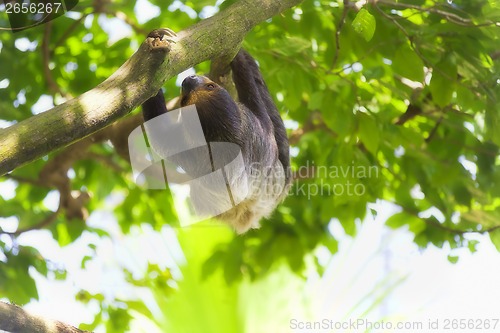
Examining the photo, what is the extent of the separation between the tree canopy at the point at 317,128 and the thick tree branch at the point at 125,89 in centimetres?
102

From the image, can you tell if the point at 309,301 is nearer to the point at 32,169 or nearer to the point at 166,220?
the point at 166,220

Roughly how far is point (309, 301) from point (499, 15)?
452cm

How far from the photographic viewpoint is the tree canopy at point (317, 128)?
484cm

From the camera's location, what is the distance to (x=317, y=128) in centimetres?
675

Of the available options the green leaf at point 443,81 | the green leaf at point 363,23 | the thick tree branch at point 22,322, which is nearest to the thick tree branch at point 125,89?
the green leaf at point 363,23

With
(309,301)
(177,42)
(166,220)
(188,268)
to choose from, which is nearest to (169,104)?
(177,42)

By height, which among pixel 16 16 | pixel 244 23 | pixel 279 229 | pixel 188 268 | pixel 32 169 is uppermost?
pixel 244 23

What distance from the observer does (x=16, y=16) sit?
17.3 ft

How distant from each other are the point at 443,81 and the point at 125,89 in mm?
2778

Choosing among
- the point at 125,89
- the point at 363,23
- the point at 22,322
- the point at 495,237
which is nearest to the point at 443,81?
the point at 363,23

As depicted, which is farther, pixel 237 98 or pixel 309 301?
pixel 309 301

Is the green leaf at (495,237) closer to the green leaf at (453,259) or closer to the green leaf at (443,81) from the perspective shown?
the green leaf at (453,259)

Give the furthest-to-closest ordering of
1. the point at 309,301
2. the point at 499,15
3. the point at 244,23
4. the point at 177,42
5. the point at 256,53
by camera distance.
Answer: the point at 309,301
the point at 256,53
the point at 499,15
the point at 244,23
the point at 177,42

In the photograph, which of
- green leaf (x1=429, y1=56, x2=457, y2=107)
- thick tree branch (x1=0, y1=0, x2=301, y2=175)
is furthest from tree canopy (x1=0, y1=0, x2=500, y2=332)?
thick tree branch (x1=0, y1=0, x2=301, y2=175)
